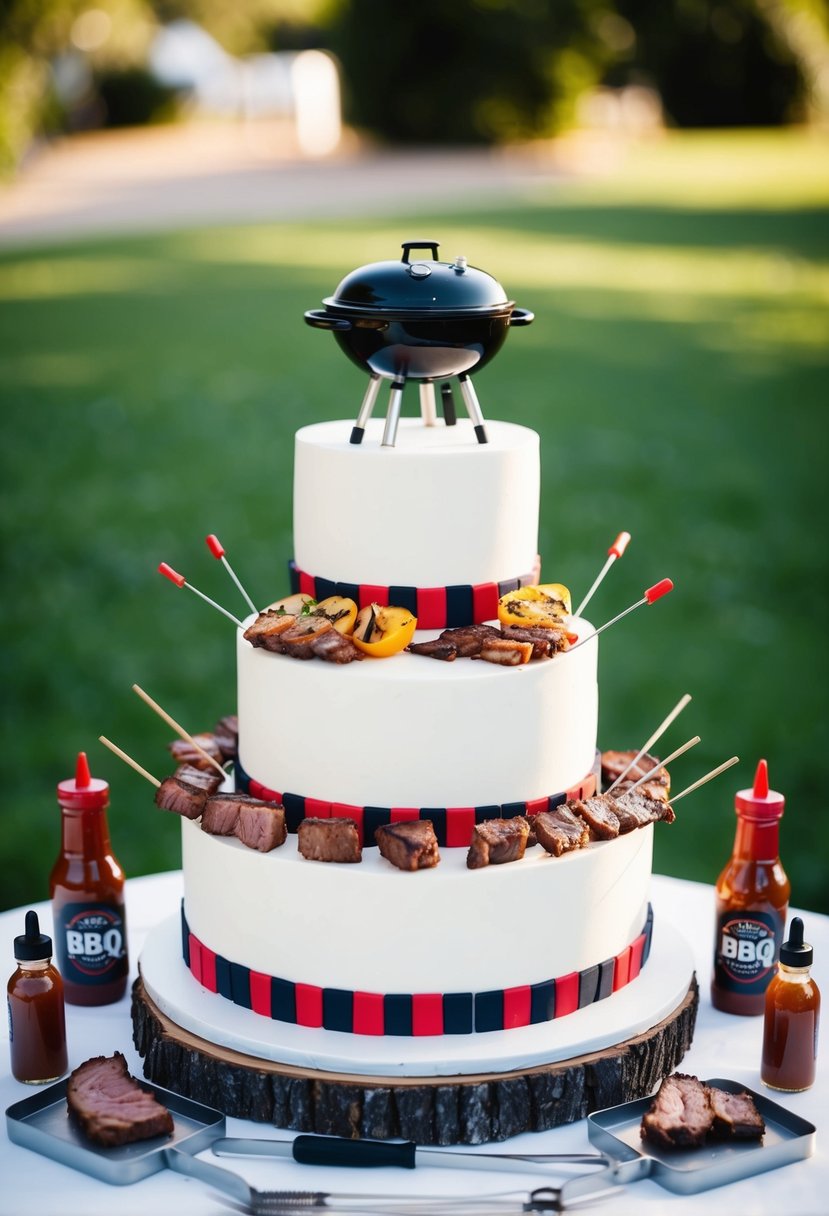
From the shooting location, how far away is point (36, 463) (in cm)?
1188

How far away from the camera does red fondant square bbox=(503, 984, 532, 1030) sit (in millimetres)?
3035

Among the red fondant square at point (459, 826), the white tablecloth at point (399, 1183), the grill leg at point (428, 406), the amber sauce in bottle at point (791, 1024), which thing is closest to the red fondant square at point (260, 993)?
the white tablecloth at point (399, 1183)

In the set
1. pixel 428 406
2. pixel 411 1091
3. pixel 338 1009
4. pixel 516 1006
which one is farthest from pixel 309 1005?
pixel 428 406

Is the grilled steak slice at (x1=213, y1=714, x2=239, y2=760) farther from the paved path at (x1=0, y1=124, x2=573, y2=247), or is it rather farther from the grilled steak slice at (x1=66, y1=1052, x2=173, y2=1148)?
the paved path at (x1=0, y1=124, x2=573, y2=247)

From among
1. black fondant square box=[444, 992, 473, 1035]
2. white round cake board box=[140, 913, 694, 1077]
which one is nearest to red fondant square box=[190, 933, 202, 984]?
white round cake board box=[140, 913, 694, 1077]

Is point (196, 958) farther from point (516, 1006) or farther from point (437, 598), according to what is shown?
Result: point (437, 598)

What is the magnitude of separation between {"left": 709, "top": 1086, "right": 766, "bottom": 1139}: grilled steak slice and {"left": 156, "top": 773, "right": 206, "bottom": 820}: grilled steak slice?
3.87ft

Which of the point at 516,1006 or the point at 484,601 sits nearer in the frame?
the point at 516,1006

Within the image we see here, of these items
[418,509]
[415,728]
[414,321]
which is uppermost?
[414,321]

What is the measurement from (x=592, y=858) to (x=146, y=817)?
4301mm

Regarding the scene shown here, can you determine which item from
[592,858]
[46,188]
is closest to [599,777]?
[592,858]

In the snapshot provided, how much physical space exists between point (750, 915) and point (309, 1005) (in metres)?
1.02

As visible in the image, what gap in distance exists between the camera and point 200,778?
3342mm

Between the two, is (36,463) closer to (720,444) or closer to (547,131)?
(720,444)
